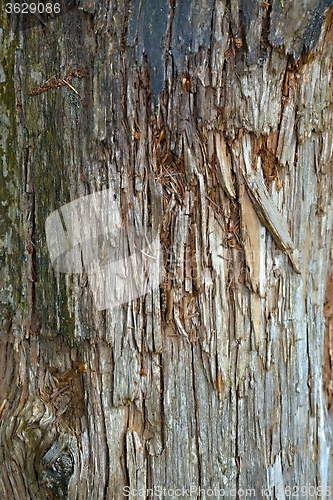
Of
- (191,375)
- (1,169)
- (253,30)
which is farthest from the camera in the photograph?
(1,169)

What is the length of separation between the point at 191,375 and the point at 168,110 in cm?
90

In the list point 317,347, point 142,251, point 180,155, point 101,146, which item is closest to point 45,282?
point 142,251

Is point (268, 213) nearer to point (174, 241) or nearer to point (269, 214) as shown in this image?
point (269, 214)

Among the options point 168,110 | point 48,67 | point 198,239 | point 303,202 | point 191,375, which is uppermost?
point 48,67

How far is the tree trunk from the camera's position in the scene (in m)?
1.43

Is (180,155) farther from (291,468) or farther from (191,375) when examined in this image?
(291,468)

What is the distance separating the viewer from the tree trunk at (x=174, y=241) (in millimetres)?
1434

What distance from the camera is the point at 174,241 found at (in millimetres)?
1492

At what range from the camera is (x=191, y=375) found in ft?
5.01

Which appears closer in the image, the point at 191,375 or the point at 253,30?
the point at 253,30

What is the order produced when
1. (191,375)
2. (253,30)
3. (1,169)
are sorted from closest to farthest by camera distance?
(253,30)
(191,375)
(1,169)

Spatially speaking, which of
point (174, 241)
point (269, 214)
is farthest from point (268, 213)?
point (174, 241)

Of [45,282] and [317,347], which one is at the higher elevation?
[45,282]

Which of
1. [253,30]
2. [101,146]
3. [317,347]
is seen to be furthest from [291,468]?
[253,30]
